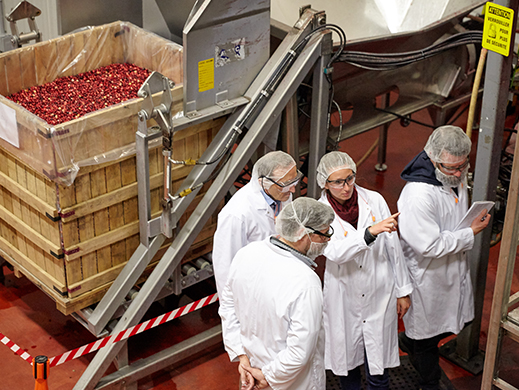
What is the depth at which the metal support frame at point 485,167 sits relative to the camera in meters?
3.83

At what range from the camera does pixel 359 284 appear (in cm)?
372

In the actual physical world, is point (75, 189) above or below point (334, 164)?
below

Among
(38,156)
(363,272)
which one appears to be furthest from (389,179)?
(38,156)

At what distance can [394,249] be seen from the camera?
3.79 m

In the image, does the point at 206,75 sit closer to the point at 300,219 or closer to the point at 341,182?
the point at 341,182

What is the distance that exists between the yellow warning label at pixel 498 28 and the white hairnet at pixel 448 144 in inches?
20.3

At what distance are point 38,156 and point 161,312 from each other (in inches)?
71.4

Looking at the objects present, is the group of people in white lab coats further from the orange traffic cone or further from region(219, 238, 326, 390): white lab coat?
the orange traffic cone

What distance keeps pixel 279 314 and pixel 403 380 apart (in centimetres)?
178

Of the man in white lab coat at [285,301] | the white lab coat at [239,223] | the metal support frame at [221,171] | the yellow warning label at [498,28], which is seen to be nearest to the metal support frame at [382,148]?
the metal support frame at [221,171]

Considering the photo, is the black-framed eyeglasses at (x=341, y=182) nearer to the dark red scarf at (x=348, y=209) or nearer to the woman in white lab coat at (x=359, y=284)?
the woman in white lab coat at (x=359, y=284)

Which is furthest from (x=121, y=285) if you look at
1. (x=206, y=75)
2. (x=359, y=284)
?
(x=359, y=284)

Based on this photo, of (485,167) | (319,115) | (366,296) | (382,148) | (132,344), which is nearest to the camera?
(366,296)

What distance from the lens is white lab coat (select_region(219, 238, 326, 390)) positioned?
2.97 meters
